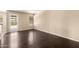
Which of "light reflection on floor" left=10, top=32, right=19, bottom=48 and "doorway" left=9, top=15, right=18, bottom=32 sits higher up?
"doorway" left=9, top=15, right=18, bottom=32

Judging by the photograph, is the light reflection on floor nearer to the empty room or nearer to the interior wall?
the empty room

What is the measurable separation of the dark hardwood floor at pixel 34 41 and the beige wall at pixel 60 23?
0.27ft

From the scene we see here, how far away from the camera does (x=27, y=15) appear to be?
190cm

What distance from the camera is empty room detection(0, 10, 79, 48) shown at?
185 centimetres

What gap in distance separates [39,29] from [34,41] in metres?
0.21

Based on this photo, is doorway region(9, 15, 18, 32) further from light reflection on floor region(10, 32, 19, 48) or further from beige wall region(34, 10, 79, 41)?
beige wall region(34, 10, 79, 41)

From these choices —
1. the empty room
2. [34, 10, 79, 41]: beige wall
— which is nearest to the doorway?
the empty room

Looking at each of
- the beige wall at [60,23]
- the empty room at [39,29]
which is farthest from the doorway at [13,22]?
the beige wall at [60,23]

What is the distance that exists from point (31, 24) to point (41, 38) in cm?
28

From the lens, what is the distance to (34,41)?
6.20 feet

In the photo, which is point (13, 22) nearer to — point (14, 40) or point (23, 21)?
point (23, 21)

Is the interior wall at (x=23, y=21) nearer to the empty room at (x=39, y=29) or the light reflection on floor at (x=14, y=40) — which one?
the empty room at (x=39, y=29)

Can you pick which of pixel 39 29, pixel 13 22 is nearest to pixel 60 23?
pixel 39 29
